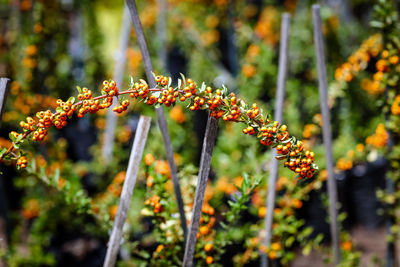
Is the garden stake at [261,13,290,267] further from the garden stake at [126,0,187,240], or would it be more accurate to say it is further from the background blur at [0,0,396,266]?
the garden stake at [126,0,187,240]

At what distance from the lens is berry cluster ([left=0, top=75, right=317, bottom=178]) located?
3.47ft

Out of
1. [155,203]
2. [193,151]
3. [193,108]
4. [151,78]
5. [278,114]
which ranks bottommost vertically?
[155,203]

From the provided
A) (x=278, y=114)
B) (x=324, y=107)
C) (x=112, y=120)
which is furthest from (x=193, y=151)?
(x=324, y=107)

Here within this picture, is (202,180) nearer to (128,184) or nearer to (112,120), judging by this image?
(128,184)

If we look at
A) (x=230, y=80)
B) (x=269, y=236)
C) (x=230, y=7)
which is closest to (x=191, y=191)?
(x=269, y=236)

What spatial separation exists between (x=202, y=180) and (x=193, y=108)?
11.1 inches

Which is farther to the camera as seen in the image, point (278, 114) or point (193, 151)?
point (193, 151)

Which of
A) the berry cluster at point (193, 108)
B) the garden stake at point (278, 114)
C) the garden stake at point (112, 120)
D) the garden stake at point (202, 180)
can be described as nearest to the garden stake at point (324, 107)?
the garden stake at point (278, 114)

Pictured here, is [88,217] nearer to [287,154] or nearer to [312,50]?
[287,154]

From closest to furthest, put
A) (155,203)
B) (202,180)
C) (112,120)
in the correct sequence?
(202,180)
(155,203)
(112,120)

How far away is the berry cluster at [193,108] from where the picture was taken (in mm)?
1057

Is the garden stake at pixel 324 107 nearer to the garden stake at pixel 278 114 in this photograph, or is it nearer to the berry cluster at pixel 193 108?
the garden stake at pixel 278 114

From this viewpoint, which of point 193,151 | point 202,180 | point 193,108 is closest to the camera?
point 193,108

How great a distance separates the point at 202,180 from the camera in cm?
120
